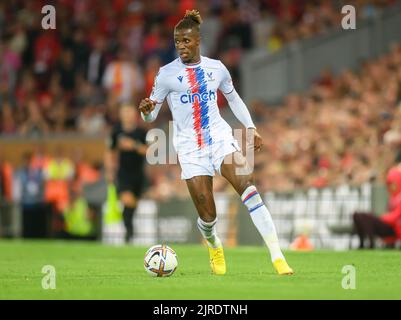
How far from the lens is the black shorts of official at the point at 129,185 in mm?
20812

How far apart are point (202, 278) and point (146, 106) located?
1759mm

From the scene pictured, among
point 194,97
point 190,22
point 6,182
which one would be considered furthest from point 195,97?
point 6,182

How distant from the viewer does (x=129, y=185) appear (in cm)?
2084

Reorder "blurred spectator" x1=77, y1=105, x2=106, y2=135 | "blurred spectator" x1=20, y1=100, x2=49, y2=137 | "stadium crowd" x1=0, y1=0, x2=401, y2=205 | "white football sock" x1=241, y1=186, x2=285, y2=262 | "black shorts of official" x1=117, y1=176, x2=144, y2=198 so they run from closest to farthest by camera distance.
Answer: "white football sock" x1=241, y1=186, x2=285, y2=262 < "black shorts of official" x1=117, y1=176, x2=144, y2=198 < "stadium crowd" x1=0, y1=0, x2=401, y2=205 < "blurred spectator" x1=77, y1=105, x2=106, y2=135 < "blurred spectator" x1=20, y1=100, x2=49, y2=137

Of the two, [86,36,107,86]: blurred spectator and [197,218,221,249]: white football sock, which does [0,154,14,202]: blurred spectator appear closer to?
[86,36,107,86]: blurred spectator

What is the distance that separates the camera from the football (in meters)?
12.5

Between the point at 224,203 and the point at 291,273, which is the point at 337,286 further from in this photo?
the point at 224,203

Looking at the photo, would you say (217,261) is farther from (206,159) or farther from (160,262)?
(206,159)

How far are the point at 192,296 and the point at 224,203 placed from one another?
12327mm

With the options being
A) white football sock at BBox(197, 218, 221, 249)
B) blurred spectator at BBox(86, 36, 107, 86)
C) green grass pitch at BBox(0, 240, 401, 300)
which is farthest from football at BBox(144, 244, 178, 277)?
blurred spectator at BBox(86, 36, 107, 86)

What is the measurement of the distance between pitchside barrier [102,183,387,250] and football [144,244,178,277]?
769 cm

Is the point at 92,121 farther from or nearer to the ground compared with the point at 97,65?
nearer to the ground

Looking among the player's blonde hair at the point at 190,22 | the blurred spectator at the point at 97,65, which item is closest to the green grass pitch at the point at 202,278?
the player's blonde hair at the point at 190,22
